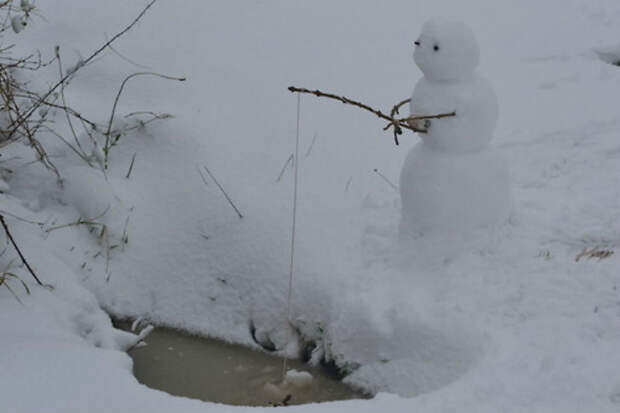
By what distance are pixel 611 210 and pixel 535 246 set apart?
1.30 feet

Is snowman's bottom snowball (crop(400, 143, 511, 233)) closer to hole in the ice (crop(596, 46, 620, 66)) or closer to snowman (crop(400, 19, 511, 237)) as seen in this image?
snowman (crop(400, 19, 511, 237))

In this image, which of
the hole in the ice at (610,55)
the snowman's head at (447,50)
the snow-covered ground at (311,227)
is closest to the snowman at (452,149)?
the snowman's head at (447,50)

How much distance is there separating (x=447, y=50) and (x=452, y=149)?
345mm

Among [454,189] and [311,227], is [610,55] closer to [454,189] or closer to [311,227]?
[454,189]

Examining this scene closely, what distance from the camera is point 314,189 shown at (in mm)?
3252

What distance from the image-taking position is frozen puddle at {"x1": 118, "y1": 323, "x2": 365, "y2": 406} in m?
2.63

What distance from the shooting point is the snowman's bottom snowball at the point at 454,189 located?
2.70 metres

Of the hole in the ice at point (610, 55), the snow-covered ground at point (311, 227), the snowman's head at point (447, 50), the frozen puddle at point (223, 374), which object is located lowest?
the frozen puddle at point (223, 374)

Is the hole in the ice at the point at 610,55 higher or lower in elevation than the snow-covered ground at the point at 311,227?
higher

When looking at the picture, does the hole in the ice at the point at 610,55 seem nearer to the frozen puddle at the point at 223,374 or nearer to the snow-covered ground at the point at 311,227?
the snow-covered ground at the point at 311,227

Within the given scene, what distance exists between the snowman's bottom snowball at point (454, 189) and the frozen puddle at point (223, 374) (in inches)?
26.4

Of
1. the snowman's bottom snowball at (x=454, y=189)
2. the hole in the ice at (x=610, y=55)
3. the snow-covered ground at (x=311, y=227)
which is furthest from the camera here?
the hole in the ice at (x=610, y=55)

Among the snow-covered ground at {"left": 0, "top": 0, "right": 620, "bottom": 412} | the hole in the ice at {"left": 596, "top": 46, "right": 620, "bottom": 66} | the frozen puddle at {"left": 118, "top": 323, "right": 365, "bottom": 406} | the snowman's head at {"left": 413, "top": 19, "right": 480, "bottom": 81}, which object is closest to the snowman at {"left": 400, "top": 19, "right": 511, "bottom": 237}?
the snowman's head at {"left": 413, "top": 19, "right": 480, "bottom": 81}

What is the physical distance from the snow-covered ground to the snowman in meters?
0.10
